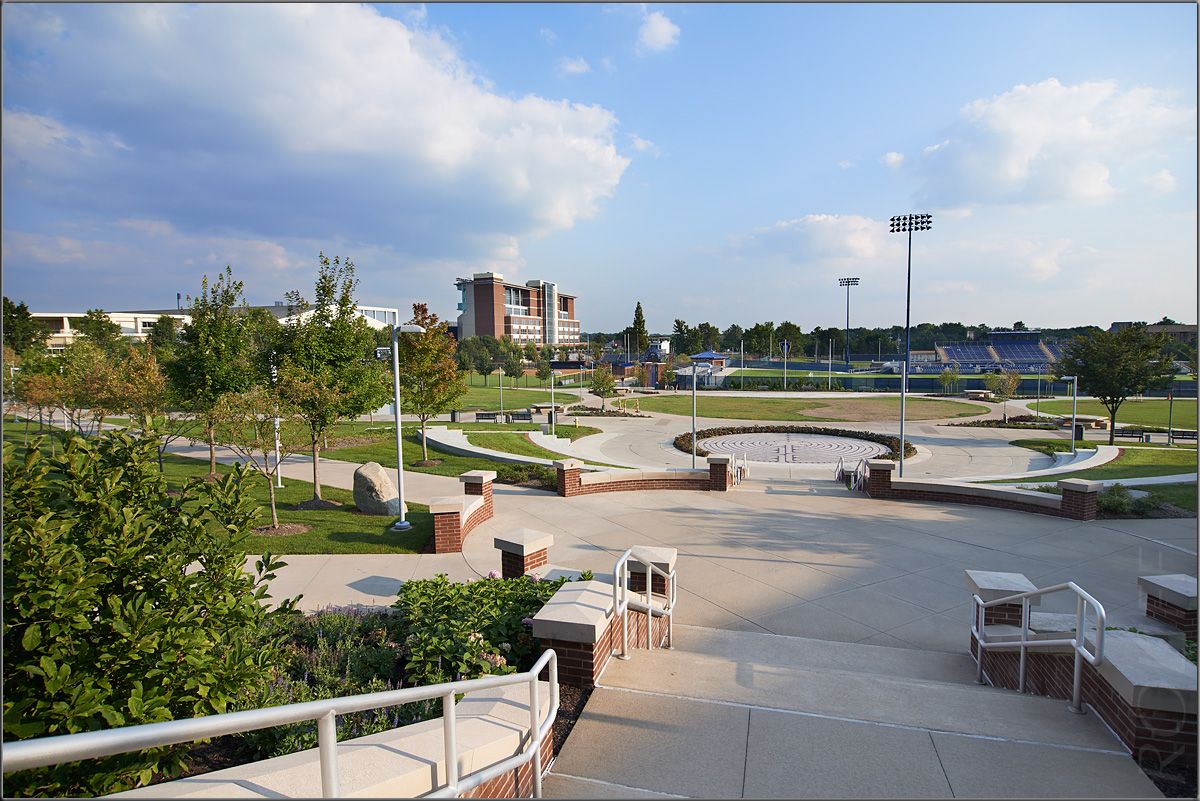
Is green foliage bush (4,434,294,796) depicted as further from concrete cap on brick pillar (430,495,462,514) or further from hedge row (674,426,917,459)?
hedge row (674,426,917,459)

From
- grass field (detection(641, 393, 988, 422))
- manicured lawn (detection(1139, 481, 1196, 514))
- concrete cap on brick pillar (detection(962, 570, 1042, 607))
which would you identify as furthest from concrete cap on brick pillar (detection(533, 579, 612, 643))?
grass field (detection(641, 393, 988, 422))

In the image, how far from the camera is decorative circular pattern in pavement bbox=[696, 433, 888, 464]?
22.4 metres

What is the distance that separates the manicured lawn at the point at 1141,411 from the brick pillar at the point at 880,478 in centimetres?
2701

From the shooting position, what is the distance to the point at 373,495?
41.0 feet

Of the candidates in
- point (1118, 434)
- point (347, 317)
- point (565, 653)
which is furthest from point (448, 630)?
point (1118, 434)

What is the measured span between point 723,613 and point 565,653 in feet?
11.0

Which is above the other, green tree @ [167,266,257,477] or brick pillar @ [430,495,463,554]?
green tree @ [167,266,257,477]

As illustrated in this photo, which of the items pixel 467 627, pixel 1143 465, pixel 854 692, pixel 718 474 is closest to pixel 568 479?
pixel 718 474

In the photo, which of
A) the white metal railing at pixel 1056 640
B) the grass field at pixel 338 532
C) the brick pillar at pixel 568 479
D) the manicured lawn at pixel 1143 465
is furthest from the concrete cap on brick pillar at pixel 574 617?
the manicured lawn at pixel 1143 465

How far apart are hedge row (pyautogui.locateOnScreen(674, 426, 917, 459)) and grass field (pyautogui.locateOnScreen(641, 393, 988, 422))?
5.92 m

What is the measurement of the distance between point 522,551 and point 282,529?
558 centimetres

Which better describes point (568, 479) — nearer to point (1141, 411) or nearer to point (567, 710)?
point (567, 710)

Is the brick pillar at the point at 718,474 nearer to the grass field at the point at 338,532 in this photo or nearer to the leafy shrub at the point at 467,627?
the grass field at the point at 338,532

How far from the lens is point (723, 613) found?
25.6ft
